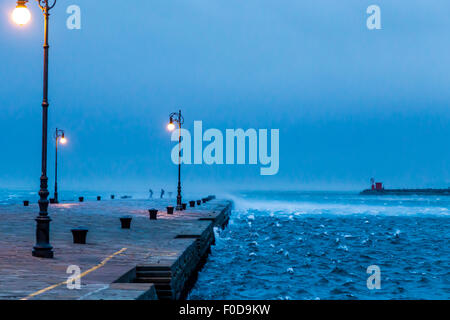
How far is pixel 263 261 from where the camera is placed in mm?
23109

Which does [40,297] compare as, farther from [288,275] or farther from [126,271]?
[288,275]

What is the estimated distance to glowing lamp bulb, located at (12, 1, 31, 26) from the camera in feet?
43.0

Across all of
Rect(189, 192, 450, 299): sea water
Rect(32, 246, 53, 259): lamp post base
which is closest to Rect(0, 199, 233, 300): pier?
Rect(32, 246, 53, 259): lamp post base

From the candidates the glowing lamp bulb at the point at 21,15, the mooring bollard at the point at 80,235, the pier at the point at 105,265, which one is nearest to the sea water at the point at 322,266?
the pier at the point at 105,265

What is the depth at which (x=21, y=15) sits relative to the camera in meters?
13.1

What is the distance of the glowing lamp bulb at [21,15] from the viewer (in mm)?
13117

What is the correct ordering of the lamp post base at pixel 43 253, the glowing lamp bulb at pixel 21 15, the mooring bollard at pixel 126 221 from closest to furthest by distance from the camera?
the glowing lamp bulb at pixel 21 15 → the lamp post base at pixel 43 253 → the mooring bollard at pixel 126 221

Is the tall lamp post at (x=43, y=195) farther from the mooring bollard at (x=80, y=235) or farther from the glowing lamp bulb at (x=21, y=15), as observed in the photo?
the mooring bollard at (x=80, y=235)

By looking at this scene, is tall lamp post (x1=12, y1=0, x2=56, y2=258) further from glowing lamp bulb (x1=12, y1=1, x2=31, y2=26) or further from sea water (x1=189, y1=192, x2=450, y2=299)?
sea water (x1=189, y1=192, x2=450, y2=299)

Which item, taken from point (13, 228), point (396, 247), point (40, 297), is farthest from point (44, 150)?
point (396, 247)

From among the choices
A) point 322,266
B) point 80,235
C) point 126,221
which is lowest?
point 322,266

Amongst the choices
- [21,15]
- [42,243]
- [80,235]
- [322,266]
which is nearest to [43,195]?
[42,243]

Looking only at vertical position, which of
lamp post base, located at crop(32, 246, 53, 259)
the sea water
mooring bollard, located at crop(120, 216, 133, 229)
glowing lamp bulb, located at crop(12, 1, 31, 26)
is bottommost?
the sea water

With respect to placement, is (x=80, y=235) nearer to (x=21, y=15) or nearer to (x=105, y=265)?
(x=105, y=265)
